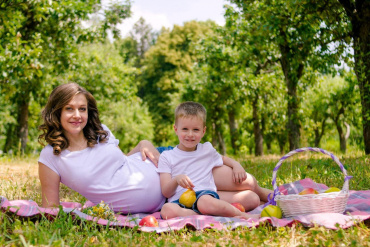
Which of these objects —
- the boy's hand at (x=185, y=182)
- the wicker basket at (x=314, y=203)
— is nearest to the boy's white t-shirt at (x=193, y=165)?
the boy's hand at (x=185, y=182)

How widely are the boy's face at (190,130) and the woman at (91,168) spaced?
1.45 ft

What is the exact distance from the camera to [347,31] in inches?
308

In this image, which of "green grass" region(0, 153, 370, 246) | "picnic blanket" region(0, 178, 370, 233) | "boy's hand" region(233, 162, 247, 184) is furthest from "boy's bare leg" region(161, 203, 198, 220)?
"boy's hand" region(233, 162, 247, 184)

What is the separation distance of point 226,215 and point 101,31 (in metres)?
9.14

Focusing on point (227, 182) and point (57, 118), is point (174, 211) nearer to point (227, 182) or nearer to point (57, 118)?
point (227, 182)

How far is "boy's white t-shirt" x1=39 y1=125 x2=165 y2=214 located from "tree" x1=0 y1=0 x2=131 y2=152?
4.16 metres

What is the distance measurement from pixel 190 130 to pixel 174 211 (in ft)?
2.69

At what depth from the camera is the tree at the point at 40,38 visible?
7.45 meters

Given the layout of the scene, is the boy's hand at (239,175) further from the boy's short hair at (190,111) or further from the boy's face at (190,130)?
the boy's short hair at (190,111)

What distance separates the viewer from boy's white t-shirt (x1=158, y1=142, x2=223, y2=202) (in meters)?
3.76

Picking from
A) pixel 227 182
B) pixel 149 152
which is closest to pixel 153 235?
pixel 227 182

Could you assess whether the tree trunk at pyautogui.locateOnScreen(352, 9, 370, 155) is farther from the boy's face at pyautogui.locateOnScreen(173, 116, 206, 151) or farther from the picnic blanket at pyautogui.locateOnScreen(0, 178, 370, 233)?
the boy's face at pyautogui.locateOnScreen(173, 116, 206, 151)

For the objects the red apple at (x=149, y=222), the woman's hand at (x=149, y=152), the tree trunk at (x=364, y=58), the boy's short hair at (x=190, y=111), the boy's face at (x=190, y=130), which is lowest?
the red apple at (x=149, y=222)

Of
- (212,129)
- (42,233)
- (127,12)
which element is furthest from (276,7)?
(212,129)
